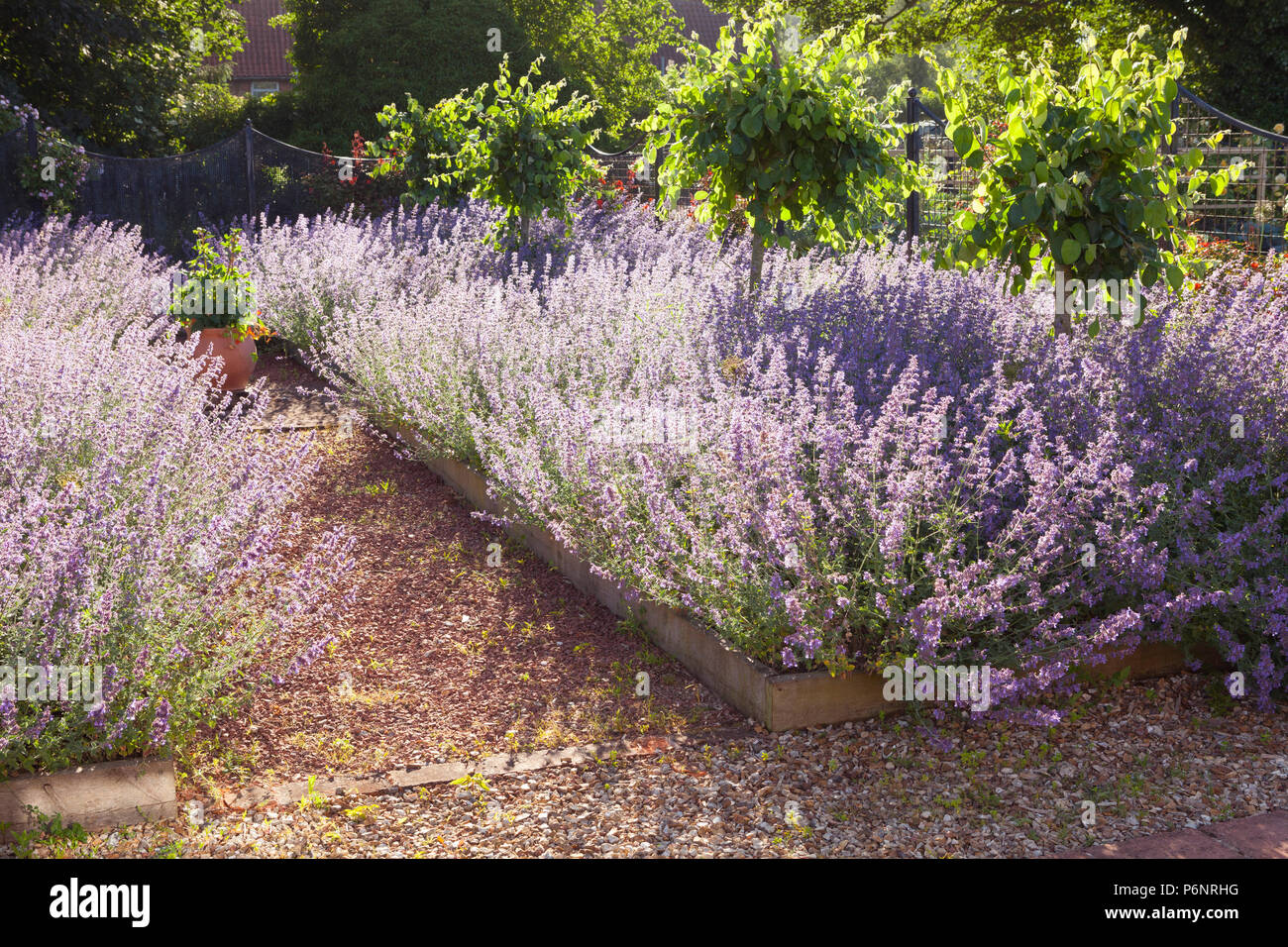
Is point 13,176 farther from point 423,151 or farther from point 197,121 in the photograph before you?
point 197,121

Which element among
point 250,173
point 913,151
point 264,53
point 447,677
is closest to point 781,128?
point 447,677

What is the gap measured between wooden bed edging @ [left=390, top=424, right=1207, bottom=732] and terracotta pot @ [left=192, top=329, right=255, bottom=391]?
15.2 feet

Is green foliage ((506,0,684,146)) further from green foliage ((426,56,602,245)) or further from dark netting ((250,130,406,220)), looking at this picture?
green foliage ((426,56,602,245))

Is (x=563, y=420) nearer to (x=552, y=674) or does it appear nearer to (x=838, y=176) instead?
(x=552, y=674)

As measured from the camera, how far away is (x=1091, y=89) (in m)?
4.57

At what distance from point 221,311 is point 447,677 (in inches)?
210

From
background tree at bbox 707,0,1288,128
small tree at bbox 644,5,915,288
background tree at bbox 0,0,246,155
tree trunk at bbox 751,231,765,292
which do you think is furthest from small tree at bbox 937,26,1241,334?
background tree at bbox 0,0,246,155

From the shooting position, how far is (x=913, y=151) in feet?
34.8

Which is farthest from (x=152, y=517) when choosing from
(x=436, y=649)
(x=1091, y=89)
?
(x=1091, y=89)

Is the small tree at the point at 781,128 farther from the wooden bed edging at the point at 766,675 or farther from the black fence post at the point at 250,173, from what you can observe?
the black fence post at the point at 250,173

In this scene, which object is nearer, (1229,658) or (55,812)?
(55,812)

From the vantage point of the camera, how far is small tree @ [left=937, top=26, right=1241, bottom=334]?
4430 millimetres

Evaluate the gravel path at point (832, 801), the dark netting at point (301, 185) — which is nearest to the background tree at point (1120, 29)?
the dark netting at point (301, 185)

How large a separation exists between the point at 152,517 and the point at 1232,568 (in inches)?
138
